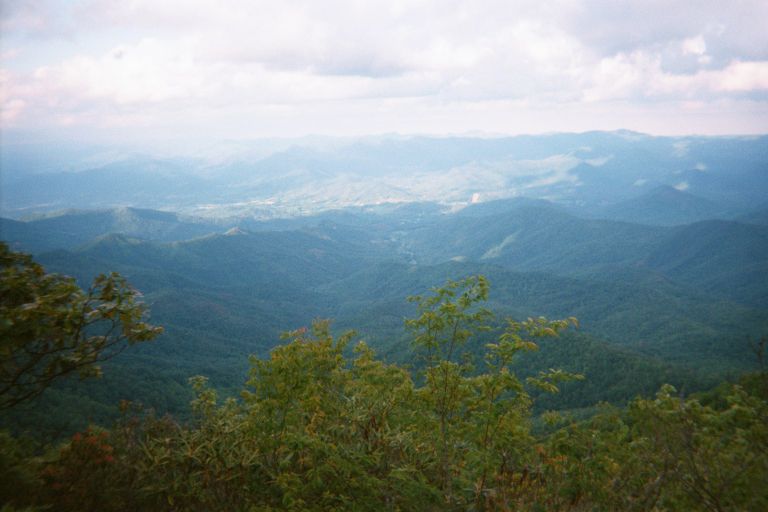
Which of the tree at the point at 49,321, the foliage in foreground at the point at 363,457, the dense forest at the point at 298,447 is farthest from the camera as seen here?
the foliage in foreground at the point at 363,457

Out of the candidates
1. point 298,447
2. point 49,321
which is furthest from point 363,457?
point 49,321

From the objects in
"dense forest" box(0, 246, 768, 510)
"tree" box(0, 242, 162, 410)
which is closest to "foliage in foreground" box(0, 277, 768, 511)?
"dense forest" box(0, 246, 768, 510)

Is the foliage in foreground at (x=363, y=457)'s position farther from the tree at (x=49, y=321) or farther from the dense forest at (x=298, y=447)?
the tree at (x=49, y=321)

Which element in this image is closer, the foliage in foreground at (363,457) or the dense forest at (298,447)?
the dense forest at (298,447)

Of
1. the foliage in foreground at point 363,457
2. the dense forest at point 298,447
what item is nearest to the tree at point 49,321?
the dense forest at point 298,447

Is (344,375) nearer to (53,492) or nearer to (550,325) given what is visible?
(550,325)

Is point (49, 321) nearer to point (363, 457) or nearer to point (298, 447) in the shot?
point (298, 447)
